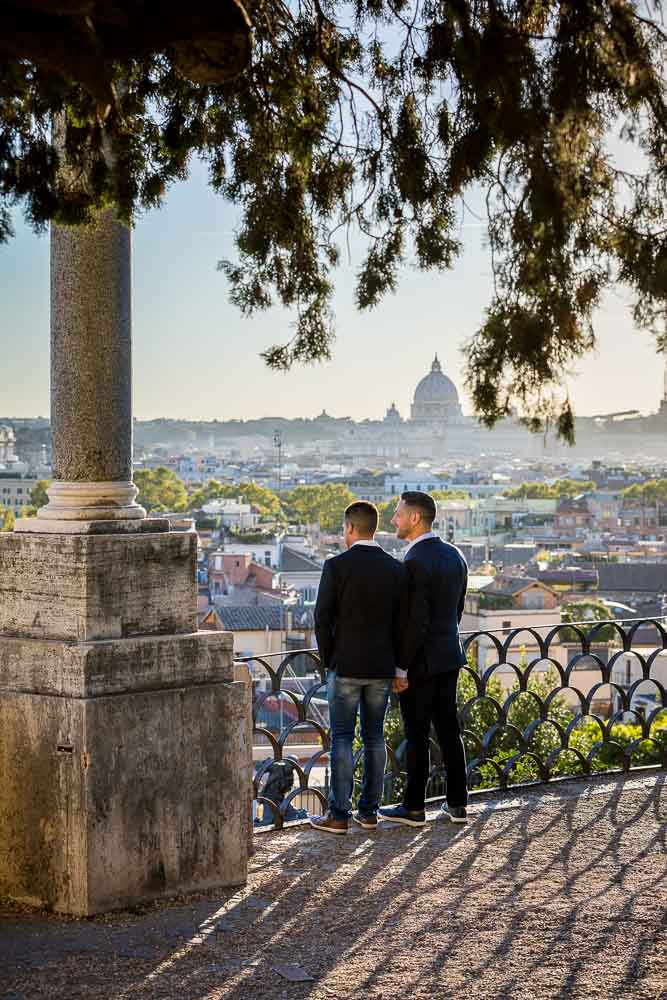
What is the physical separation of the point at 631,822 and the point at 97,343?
2874 millimetres

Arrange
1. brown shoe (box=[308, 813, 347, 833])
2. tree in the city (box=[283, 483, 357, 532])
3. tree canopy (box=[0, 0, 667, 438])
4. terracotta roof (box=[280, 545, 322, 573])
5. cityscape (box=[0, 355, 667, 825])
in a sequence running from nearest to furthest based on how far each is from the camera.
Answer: tree canopy (box=[0, 0, 667, 438]), brown shoe (box=[308, 813, 347, 833]), cityscape (box=[0, 355, 667, 825]), terracotta roof (box=[280, 545, 322, 573]), tree in the city (box=[283, 483, 357, 532])

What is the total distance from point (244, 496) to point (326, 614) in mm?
111062

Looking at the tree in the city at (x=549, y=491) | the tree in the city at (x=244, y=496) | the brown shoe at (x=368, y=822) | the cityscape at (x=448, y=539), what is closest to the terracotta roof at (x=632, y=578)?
the cityscape at (x=448, y=539)

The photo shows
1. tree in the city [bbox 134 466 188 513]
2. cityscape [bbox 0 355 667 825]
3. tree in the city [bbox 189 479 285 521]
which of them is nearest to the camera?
cityscape [bbox 0 355 667 825]

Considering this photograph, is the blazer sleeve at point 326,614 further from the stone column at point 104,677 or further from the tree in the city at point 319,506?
the tree in the city at point 319,506

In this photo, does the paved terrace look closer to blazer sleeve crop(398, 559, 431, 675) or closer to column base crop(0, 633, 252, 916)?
column base crop(0, 633, 252, 916)

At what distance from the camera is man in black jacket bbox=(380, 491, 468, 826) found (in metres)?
5.33

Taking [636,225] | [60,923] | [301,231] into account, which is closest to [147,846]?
[60,923]

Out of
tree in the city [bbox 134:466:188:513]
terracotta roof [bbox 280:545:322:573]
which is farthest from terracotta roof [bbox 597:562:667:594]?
tree in the city [bbox 134:466:188:513]

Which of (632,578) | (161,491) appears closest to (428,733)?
(632,578)

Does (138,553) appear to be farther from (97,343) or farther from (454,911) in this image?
(454,911)

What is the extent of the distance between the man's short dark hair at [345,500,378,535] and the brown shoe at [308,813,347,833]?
3.65 ft

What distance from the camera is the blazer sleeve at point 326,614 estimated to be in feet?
17.0

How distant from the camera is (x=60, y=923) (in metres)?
4.25
